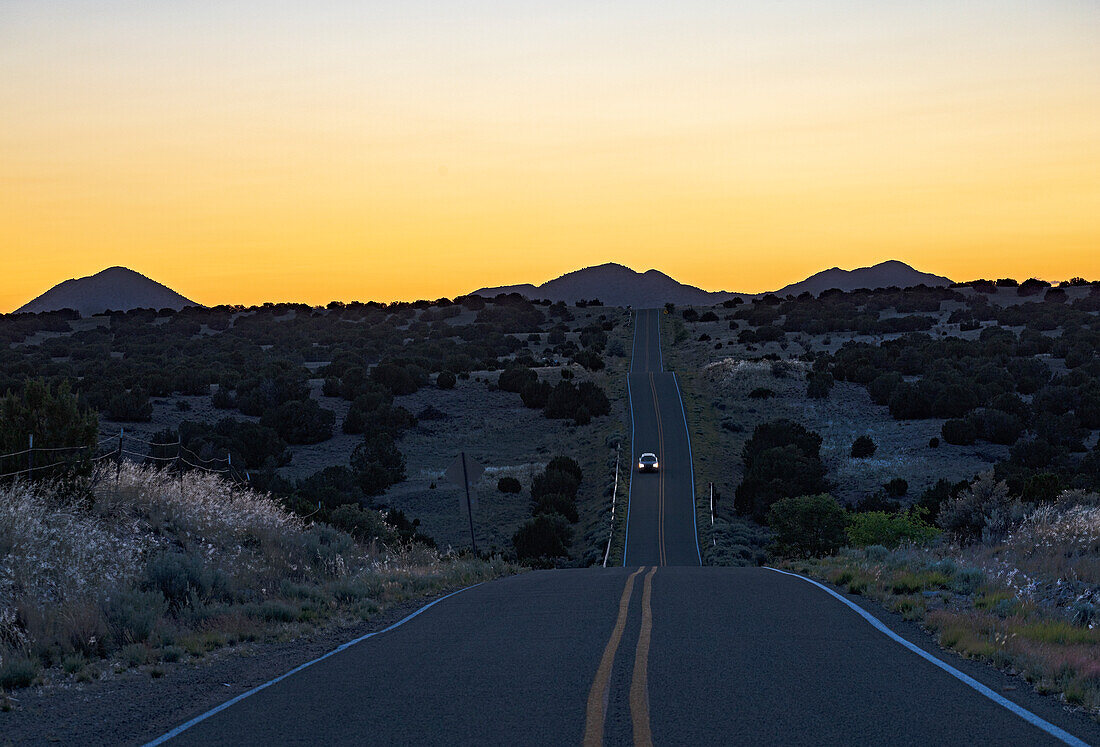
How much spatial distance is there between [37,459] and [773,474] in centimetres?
4253

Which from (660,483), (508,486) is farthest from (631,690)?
(660,483)

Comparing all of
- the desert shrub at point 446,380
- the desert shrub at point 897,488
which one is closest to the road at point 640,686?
the desert shrub at point 897,488

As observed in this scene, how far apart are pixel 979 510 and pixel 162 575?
69.5 feet

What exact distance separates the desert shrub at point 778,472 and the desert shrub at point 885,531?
18.4 metres

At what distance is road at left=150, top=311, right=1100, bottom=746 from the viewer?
695 cm

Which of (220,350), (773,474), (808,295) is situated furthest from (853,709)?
(808,295)

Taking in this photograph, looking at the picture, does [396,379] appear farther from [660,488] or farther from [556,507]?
[556,507]

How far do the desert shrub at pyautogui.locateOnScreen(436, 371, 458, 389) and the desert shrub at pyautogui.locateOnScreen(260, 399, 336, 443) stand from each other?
17.1 meters

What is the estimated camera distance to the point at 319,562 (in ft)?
60.6

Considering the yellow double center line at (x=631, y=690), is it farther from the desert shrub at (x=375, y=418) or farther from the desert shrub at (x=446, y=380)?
the desert shrub at (x=446, y=380)

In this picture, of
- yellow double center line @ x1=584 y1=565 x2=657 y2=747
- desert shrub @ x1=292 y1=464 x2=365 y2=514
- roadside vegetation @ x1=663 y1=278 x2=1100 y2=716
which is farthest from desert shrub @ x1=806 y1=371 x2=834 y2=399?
yellow double center line @ x1=584 y1=565 x2=657 y2=747

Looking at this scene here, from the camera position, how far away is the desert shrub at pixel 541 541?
142 ft

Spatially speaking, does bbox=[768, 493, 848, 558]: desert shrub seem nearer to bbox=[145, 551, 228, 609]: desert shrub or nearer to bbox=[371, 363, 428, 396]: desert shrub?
bbox=[145, 551, 228, 609]: desert shrub

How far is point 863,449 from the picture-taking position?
201ft
